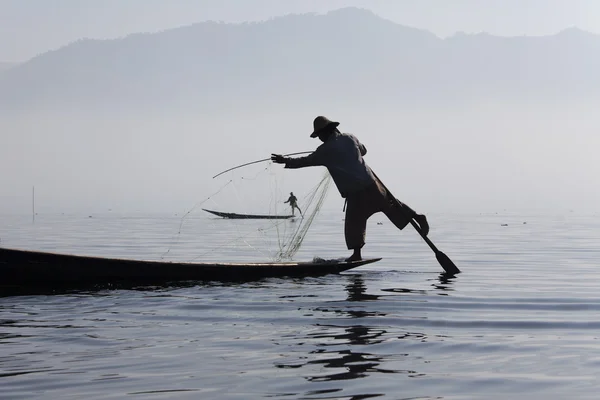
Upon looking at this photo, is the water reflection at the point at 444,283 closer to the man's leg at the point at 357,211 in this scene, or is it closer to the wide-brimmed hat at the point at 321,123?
the man's leg at the point at 357,211

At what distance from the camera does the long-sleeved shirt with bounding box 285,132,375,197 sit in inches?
541

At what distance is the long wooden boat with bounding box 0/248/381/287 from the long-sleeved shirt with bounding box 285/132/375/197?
175cm

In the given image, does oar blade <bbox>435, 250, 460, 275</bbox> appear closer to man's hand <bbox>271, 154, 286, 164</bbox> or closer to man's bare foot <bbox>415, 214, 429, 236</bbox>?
man's bare foot <bbox>415, 214, 429, 236</bbox>

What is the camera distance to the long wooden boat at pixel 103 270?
10.7 m

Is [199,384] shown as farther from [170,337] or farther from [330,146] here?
[330,146]

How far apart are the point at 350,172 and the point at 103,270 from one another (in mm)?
4664

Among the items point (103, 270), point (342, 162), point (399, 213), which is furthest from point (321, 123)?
point (103, 270)

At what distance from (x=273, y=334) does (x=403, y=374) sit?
212 centimetres

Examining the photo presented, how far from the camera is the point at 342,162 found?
13.9m

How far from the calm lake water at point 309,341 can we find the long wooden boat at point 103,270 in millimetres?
197

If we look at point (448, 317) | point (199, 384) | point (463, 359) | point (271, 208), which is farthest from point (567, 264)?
point (199, 384)

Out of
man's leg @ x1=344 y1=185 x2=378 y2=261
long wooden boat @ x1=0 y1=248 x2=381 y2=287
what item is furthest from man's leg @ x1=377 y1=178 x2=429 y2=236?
long wooden boat @ x1=0 y1=248 x2=381 y2=287

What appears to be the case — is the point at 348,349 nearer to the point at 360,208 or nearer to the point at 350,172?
the point at 350,172

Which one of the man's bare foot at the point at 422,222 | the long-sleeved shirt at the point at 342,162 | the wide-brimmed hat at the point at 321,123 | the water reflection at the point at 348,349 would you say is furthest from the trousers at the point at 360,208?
the water reflection at the point at 348,349
